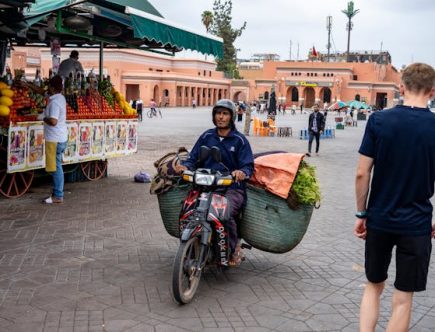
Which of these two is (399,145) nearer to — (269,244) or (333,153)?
(269,244)

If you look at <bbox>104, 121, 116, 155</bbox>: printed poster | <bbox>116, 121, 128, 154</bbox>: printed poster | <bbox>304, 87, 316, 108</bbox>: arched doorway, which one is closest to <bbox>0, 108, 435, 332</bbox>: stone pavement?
<bbox>104, 121, 116, 155</bbox>: printed poster

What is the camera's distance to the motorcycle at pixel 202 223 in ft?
Result: 14.7

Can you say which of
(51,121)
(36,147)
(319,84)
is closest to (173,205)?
(51,121)

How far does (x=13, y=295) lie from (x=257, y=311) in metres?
2.04

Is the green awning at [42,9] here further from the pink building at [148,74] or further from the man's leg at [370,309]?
the pink building at [148,74]

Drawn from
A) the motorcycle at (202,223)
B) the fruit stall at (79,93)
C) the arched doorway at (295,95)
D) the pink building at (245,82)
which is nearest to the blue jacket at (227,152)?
the motorcycle at (202,223)

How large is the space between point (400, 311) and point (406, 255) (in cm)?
37

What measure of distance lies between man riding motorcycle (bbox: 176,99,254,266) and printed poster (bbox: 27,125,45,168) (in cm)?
436

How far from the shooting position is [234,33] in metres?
87.2

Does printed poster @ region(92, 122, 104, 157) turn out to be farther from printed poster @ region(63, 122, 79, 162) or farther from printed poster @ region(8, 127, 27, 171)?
printed poster @ region(8, 127, 27, 171)

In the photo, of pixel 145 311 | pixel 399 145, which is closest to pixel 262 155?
pixel 145 311

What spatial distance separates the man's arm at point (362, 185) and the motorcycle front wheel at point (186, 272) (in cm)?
152

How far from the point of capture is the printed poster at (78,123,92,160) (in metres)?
9.80

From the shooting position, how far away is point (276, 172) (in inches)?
201
